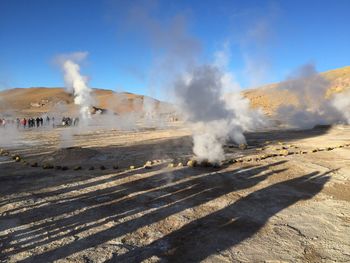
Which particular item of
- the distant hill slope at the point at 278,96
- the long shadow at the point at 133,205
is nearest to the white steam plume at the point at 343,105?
the distant hill slope at the point at 278,96

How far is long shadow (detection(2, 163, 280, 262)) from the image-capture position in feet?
23.2

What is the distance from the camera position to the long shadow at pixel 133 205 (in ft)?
23.2

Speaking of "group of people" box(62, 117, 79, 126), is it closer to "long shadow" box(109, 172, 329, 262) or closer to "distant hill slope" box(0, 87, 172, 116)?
"distant hill slope" box(0, 87, 172, 116)

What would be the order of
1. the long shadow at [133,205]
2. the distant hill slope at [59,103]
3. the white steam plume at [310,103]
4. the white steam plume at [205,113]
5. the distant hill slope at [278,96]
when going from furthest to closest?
the distant hill slope at [59,103] → the distant hill slope at [278,96] → the white steam plume at [310,103] → the white steam plume at [205,113] → the long shadow at [133,205]

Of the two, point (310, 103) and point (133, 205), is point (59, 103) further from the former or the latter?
point (133, 205)

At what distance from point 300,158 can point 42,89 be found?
12149 centimetres

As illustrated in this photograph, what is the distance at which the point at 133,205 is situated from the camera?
9281 millimetres

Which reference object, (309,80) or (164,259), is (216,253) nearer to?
(164,259)

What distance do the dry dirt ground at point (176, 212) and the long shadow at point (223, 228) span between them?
20mm

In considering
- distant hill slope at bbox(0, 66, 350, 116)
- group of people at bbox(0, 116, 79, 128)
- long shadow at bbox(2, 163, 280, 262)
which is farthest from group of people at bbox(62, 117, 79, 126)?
long shadow at bbox(2, 163, 280, 262)

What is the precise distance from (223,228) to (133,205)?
2563mm

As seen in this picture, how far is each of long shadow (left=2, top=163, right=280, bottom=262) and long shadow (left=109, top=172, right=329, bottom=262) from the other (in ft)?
2.73

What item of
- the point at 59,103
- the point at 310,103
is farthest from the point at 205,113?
the point at 59,103

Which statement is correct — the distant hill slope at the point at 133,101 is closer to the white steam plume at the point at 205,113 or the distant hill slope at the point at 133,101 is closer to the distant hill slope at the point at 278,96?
the distant hill slope at the point at 278,96
